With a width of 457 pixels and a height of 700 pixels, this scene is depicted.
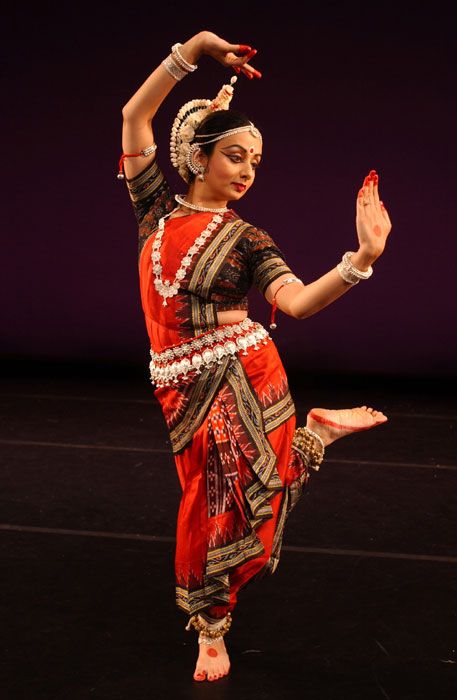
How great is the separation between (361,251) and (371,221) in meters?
0.05

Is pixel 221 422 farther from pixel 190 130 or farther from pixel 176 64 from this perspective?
pixel 176 64

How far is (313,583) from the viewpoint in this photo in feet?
8.25

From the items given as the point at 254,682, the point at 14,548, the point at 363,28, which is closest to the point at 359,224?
the point at 254,682

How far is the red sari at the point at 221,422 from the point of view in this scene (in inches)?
76.5

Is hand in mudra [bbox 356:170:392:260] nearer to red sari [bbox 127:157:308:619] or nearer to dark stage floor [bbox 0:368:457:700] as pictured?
red sari [bbox 127:157:308:619]

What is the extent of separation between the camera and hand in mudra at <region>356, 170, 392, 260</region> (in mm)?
1635

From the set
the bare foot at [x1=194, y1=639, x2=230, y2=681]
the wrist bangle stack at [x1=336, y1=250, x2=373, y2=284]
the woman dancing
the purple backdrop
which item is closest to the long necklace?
the woman dancing

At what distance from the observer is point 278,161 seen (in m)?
4.83

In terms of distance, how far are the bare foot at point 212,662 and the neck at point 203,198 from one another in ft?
3.11

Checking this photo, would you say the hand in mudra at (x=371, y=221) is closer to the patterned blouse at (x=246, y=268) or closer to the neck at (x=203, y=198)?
the patterned blouse at (x=246, y=268)

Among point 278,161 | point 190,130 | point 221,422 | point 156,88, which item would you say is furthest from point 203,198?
point 278,161

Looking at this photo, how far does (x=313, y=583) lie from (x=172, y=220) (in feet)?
3.52

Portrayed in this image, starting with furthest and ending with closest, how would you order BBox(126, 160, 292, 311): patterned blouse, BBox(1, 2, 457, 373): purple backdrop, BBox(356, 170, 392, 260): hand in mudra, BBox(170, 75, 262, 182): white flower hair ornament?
BBox(1, 2, 457, 373): purple backdrop
BBox(170, 75, 262, 182): white flower hair ornament
BBox(126, 160, 292, 311): patterned blouse
BBox(356, 170, 392, 260): hand in mudra

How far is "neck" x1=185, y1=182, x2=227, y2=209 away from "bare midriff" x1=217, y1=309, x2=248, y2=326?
0.77 feet
